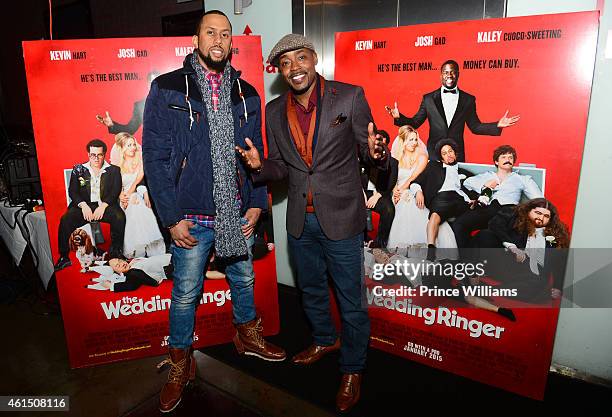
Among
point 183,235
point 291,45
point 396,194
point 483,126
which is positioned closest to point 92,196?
point 183,235

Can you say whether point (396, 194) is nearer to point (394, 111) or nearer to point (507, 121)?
point (394, 111)

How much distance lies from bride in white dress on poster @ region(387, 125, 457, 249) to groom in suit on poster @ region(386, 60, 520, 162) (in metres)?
0.07

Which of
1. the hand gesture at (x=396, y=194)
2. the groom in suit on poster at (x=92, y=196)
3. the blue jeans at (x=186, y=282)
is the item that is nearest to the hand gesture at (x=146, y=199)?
the groom in suit on poster at (x=92, y=196)

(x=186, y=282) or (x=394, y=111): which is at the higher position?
(x=394, y=111)

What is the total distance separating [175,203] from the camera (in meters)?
2.05

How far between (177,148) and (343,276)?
1109mm

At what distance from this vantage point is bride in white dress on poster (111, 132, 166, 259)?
94.2 inches

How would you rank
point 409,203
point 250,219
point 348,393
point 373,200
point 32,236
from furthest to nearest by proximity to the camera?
1. point 32,236
2. point 373,200
3. point 409,203
4. point 250,219
5. point 348,393

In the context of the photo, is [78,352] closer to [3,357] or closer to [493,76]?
[3,357]

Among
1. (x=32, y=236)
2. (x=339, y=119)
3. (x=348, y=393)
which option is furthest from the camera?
(x=32, y=236)

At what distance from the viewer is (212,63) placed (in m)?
2.03

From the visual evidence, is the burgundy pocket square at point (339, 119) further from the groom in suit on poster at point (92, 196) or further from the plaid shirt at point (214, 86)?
the groom in suit on poster at point (92, 196)

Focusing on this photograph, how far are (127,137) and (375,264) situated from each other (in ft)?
5.74

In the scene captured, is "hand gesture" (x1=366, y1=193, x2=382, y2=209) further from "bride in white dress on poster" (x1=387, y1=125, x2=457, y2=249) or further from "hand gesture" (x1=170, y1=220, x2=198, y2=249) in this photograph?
"hand gesture" (x1=170, y1=220, x2=198, y2=249)
